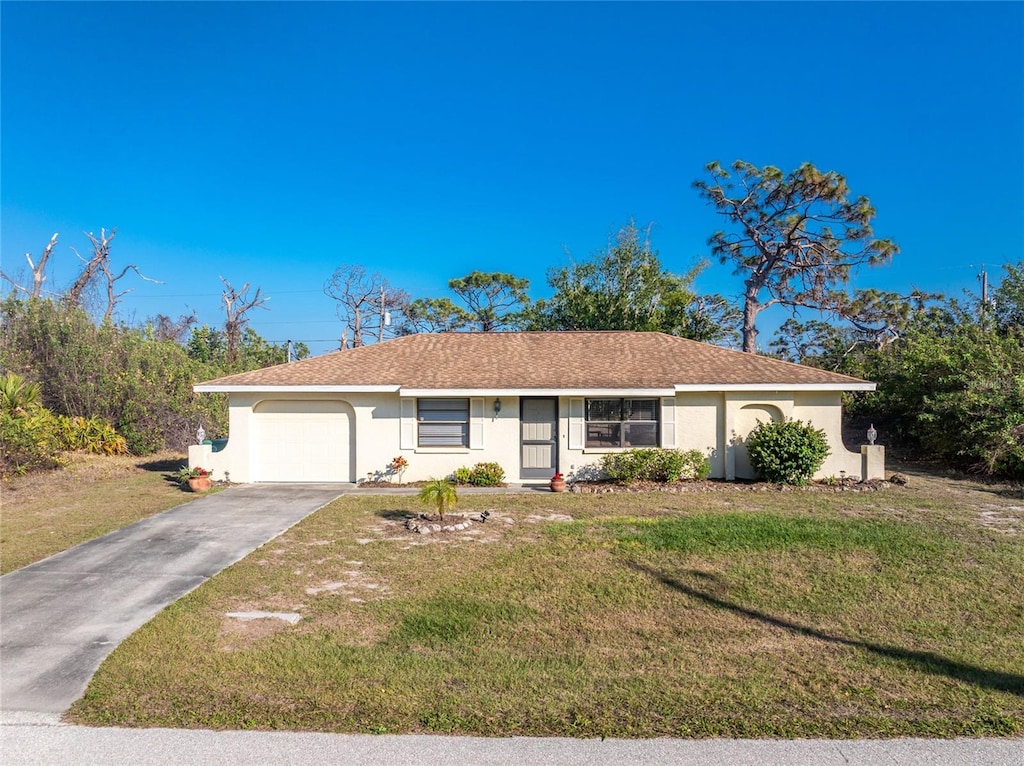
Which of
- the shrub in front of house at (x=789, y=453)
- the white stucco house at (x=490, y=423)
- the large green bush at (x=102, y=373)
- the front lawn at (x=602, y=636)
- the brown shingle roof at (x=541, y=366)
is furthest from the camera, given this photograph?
the large green bush at (x=102, y=373)

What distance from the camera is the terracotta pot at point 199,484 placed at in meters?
12.1

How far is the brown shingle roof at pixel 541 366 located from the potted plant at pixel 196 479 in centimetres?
193

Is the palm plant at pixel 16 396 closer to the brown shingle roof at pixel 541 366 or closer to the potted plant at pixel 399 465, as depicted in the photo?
the brown shingle roof at pixel 541 366

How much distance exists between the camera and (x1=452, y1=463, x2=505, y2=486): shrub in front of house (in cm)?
1295

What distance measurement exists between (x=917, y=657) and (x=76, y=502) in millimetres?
13464

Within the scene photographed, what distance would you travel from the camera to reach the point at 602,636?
514 cm

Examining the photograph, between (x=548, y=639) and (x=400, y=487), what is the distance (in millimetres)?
8402

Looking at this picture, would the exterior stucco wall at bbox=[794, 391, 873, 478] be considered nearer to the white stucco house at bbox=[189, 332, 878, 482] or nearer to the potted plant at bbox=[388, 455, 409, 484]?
the white stucco house at bbox=[189, 332, 878, 482]

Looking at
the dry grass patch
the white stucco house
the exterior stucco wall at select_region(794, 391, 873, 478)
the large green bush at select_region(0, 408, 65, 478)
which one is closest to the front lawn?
the dry grass patch

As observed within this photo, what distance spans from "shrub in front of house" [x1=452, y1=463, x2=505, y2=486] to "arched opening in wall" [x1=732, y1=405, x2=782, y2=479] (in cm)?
552

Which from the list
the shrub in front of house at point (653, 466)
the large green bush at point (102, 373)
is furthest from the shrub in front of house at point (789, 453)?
the large green bush at point (102, 373)

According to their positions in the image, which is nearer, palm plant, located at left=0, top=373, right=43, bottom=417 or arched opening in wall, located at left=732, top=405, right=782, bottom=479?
arched opening in wall, located at left=732, top=405, right=782, bottom=479

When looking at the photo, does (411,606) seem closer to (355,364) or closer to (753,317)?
(355,364)

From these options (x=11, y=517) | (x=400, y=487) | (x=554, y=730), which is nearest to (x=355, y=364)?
(x=400, y=487)
